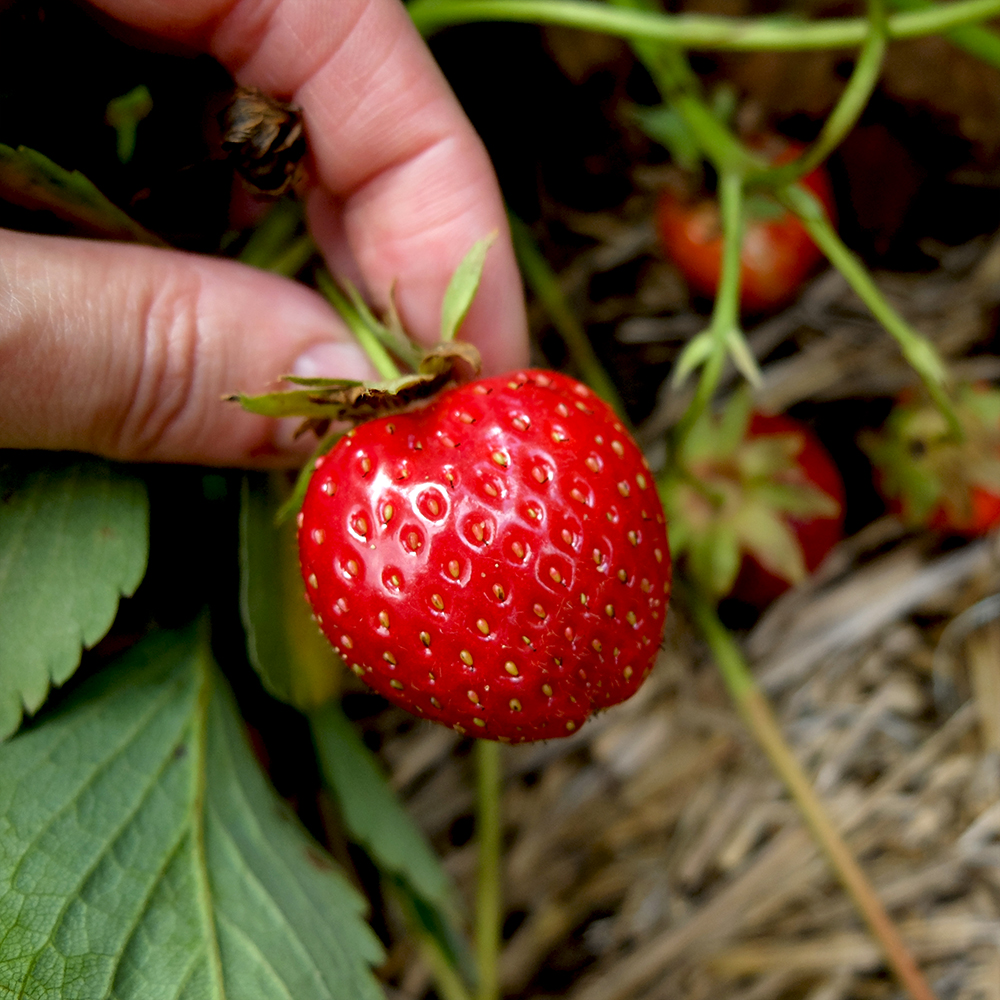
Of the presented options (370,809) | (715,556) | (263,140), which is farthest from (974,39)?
(370,809)

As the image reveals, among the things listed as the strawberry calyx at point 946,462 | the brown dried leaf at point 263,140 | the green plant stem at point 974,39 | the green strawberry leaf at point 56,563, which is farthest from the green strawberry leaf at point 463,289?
the strawberry calyx at point 946,462

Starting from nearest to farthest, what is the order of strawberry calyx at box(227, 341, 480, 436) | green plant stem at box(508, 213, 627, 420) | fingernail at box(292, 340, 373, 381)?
strawberry calyx at box(227, 341, 480, 436), fingernail at box(292, 340, 373, 381), green plant stem at box(508, 213, 627, 420)

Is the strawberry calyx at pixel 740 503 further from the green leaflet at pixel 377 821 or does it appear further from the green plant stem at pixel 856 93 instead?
the green leaflet at pixel 377 821

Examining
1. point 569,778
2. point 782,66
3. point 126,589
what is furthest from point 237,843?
point 782,66

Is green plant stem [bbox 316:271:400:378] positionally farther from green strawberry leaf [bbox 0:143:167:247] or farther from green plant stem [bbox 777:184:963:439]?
green plant stem [bbox 777:184:963:439]

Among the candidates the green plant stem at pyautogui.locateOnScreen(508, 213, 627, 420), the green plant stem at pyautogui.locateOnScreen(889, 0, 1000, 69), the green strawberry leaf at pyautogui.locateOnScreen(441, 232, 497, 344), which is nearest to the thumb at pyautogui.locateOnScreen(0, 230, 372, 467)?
the green strawberry leaf at pyautogui.locateOnScreen(441, 232, 497, 344)

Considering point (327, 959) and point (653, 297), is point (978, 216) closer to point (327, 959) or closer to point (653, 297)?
point (653, 297)

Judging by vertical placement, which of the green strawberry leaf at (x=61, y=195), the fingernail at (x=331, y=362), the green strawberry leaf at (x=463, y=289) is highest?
the green strawberry leaf at (x=61, y=195)
